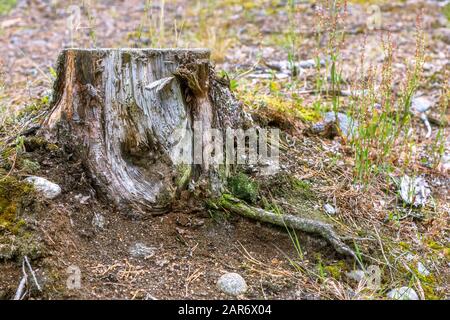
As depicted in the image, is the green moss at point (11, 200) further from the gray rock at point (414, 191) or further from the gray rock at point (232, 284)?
the gray rock at point (414, 191)

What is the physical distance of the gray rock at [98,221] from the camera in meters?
2.49

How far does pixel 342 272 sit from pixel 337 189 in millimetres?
722

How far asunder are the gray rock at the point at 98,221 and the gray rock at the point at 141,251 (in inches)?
8.3

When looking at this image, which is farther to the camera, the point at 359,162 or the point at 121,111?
the point at 359,162

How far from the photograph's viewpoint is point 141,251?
2.45 metres

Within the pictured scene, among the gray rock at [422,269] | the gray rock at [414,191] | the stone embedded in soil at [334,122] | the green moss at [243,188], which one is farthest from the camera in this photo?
the stone embedded in soil at [334,122]

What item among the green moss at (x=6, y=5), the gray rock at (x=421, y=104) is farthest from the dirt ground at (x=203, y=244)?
the green moss at (x=6, y=5)

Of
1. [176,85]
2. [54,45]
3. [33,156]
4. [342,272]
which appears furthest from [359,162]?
[54,45]

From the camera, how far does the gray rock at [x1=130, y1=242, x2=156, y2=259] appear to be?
243cm

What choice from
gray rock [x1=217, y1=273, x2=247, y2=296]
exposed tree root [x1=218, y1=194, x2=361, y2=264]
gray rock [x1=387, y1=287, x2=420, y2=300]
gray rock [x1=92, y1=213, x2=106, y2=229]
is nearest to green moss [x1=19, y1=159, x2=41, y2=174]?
gray rock [x1=92, y1=213, x2=106, y2=229]

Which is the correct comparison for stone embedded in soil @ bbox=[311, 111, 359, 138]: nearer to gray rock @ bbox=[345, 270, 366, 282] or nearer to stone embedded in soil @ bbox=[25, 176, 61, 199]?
gray rock @ bbox=[345, 270, 366, 282]

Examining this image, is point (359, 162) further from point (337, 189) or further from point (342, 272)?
point (342, 272)

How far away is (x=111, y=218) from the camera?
8.39ft
